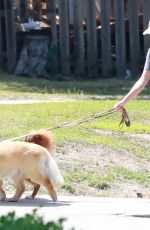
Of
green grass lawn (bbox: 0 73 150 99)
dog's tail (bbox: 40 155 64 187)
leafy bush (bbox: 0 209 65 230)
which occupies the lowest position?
green grass lawn (bbox: 0 73 150 99)

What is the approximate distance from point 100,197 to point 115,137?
3.02 meters

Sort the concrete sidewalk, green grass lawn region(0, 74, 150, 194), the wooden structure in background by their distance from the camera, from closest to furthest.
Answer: the concrete sidewalk → green grass lawn region(0, 74, 150, 194) → the wooden structure in background

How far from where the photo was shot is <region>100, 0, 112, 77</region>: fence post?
2061cm

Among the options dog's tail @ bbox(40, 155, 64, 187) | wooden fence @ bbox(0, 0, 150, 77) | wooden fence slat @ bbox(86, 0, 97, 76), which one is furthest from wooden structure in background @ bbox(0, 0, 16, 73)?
dog's tail @ bbox(40, 155, 64, 187)

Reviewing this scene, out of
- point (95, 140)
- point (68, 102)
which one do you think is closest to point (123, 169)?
point (95, 140)

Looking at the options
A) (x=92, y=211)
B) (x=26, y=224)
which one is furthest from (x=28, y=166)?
(x=26, y=224)

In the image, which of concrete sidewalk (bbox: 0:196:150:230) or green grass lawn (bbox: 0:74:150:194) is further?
green grass lawn (bbox: 0:74:150:194)

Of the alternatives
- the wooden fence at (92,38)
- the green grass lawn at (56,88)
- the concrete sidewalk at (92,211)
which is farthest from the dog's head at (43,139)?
the wooden fence at (92,38)

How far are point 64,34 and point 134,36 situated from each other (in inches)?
61.7

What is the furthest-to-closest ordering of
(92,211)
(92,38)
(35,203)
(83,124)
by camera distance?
(92,38) → (83,124) → (35,203) → (92,211)

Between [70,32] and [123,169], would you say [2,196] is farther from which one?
[70,32]

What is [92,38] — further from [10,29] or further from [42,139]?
[42,139]

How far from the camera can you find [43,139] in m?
Result: 9.85

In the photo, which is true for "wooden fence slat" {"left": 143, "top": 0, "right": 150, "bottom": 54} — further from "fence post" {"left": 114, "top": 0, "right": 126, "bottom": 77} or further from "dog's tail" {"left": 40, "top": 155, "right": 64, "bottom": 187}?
"dog's tail" {"left": 40, "top": 155, "right": 64, "bottom": 187}
